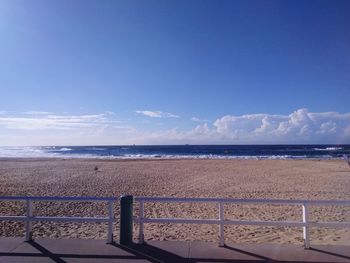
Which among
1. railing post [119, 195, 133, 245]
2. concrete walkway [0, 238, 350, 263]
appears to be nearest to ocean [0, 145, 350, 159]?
concrete walkway [0, 238, 350, 263]

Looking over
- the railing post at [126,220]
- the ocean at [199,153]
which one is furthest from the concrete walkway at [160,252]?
the ocean at [199,153]

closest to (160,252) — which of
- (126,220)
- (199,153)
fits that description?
(126,220)

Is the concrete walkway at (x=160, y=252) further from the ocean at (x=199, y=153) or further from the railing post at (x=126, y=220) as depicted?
the ocean at (x=199, y=153)

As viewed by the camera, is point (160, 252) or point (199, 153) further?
point (199, 153)

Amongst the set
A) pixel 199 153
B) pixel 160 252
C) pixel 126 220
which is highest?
pixel 126 220

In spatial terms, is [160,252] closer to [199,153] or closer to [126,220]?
[126,220]

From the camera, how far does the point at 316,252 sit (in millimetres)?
5766

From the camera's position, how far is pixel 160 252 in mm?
5770

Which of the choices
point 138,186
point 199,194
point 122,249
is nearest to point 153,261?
point 122,249

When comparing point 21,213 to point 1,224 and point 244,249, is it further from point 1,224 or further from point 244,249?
point 244,249

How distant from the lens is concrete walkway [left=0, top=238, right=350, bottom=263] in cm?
544

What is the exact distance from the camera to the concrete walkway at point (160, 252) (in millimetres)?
5438

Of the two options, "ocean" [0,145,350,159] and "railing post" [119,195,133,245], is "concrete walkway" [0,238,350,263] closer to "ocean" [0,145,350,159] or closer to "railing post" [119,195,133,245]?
"railing post" [119,195,133,245]

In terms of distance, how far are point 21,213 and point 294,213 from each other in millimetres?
9112
